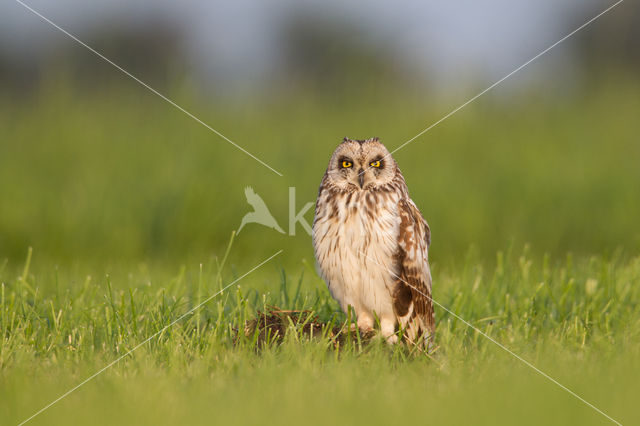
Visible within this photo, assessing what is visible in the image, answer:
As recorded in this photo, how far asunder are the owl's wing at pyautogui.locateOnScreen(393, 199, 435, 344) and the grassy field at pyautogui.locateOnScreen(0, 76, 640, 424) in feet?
0.60

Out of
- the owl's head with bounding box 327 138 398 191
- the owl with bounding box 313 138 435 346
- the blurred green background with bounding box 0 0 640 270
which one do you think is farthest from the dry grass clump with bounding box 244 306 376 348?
the blurred green background with bounding box 0 0 640 270

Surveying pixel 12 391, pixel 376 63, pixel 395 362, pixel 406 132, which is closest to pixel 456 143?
pixel 406 132

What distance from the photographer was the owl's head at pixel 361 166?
4.53m

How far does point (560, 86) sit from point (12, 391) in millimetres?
8819

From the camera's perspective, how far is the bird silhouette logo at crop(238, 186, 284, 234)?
7926 mm

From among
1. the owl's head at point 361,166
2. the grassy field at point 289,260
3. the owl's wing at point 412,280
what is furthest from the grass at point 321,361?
the owl's head at point 361,166

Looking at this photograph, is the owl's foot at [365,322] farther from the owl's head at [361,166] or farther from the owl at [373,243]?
the owl's head at [361,166]

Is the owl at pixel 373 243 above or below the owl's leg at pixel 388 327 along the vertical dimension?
above

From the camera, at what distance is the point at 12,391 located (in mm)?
3471

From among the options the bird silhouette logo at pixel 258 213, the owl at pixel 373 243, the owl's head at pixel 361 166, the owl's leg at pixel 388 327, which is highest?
the owl's head at pixel 361 166

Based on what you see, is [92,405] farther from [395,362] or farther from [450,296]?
[450,296]

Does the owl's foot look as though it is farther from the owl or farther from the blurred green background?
the blurred green background

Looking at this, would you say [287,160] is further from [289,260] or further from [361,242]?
[361,242]

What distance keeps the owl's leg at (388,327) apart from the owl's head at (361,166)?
2.65 ft
